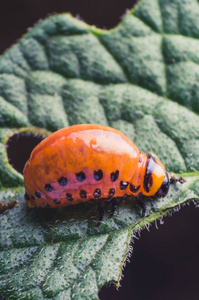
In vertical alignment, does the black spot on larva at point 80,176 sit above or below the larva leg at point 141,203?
above

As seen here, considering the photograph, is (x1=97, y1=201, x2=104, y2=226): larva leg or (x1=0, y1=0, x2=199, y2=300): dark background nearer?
(x1=97, y1=201, x2=104, y2=226): larva leg

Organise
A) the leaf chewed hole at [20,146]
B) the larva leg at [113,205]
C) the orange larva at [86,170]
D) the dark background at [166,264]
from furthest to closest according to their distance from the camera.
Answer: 1. the dark background at [166,264]
2. the leaf chewed hole at [20,146]
3. the larva leg at [113,205]
4. the orange larva at [86,170]

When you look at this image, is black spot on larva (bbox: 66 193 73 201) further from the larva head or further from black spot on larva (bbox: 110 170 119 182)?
the larva head

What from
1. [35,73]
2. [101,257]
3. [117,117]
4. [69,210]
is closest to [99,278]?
[101,257]

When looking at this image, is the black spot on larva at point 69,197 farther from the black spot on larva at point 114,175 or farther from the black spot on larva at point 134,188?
the black spot on larva at point 134,188

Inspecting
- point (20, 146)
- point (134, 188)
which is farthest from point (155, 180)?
point (20, 146)

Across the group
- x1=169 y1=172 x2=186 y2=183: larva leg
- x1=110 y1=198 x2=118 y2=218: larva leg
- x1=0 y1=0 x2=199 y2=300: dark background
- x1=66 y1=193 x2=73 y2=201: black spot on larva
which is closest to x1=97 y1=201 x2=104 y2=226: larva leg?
x1=110 y1=198 x2=118 y2=218: larva leg

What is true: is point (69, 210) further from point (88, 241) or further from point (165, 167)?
point (165, 167)

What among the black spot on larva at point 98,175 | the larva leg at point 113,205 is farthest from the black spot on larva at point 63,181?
the larva leg at point 113,205
